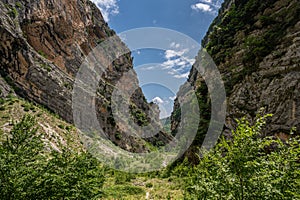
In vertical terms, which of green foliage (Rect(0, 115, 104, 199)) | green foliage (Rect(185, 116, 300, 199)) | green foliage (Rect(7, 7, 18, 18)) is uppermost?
green foliage (Rect(7, 7, 18, 18))

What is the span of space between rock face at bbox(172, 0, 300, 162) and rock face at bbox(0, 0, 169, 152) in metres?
19.0

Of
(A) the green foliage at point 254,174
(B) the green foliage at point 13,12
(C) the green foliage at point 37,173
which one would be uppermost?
(B) the green foliage at point 13,12

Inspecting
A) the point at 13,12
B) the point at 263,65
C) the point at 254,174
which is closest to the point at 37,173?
the point at 254,174

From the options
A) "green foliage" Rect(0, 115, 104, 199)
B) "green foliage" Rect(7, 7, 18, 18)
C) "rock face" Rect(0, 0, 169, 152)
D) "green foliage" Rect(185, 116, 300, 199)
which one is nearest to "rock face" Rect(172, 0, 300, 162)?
"green foliage" Rect(185, 116, 300, 199)

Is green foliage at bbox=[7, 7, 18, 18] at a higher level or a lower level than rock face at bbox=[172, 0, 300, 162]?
higher

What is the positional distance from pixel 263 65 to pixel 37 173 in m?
16.7

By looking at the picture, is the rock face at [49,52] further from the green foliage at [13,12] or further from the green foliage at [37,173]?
the green foliage at [37,173]

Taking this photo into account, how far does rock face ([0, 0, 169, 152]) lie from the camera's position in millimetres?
24844

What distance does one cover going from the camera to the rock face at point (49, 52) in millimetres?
24844

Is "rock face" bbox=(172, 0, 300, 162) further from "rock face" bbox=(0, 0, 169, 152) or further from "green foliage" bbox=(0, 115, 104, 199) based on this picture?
"rock face" bbox=(0, 0, 169, 152)

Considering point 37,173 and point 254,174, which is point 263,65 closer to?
point 254,174

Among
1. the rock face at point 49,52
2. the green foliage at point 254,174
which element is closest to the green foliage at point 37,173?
the green foliage at point 254,174

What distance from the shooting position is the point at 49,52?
3297cm

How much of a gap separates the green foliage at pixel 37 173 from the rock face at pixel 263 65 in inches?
476
